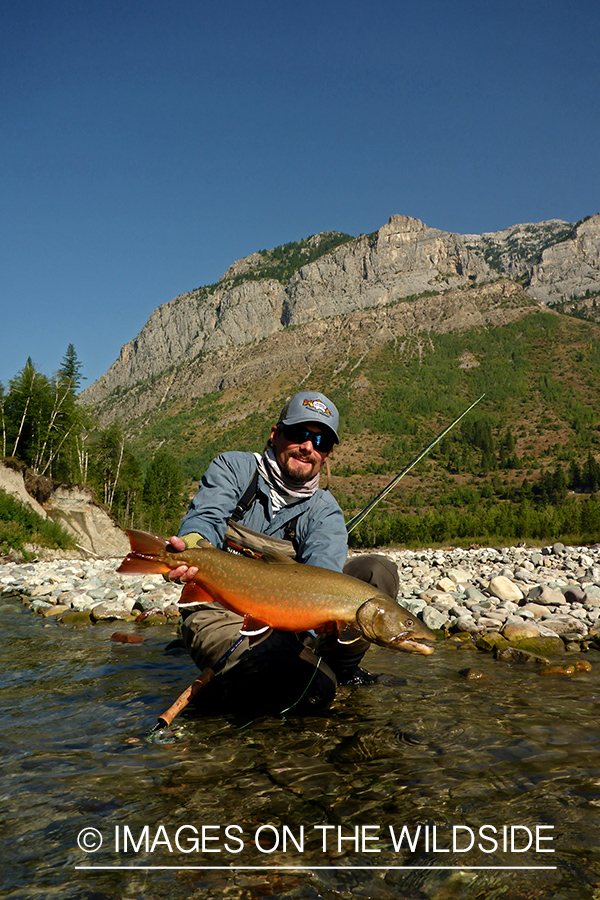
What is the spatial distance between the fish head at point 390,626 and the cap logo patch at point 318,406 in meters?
1.79

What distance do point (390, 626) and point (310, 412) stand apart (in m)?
1.95

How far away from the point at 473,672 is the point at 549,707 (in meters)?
1.19

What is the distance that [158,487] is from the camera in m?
64.3

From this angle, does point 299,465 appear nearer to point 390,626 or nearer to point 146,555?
point 146,555

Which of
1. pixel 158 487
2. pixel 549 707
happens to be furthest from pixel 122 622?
pixel 158 487

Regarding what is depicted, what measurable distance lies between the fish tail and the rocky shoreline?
→ 278cm

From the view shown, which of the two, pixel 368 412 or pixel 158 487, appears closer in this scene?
pixel 158 487

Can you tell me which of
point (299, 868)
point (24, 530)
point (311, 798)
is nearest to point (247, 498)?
point (311, 798)

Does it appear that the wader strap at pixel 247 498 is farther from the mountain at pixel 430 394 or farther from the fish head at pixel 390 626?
the mountain at pixel 430 394

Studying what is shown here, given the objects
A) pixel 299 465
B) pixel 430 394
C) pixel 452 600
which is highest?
pixel 430 394

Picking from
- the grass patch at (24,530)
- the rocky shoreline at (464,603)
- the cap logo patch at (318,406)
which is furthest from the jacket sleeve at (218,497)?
the grass patch at (24,530)

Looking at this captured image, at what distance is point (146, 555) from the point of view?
365 centimetres

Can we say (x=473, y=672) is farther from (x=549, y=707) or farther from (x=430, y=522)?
(x=430, y=522)

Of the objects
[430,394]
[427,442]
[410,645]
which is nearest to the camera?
[410,645]
